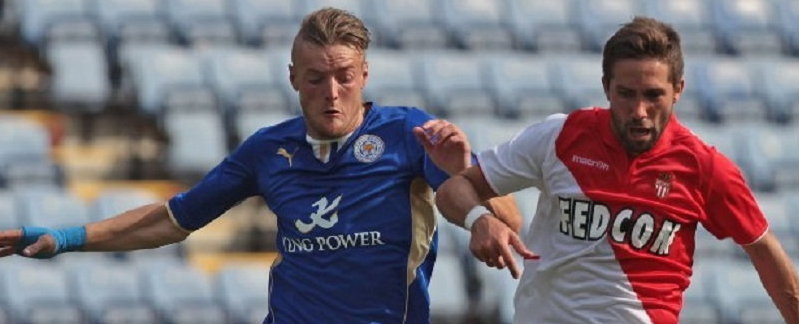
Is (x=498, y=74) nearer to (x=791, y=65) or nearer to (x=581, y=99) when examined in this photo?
(x=581, y=99)

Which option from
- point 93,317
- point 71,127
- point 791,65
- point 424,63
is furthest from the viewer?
point 791,65

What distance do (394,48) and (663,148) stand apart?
31.0 feet

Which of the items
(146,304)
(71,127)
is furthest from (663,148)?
(71,127)

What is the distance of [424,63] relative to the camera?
14.4 meters

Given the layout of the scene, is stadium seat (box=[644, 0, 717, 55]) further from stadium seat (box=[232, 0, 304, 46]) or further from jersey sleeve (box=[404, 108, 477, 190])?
jersey sleeve (box=[404, 108, 477, 190])

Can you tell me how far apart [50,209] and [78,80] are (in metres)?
1.77

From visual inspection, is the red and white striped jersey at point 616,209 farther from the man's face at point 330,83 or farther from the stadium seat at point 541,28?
the stadium seat at point 541,28

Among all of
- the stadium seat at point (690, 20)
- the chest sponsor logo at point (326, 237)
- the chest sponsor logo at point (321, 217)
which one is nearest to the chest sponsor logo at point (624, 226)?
A: the chest sponsor logo at point (326, 237)

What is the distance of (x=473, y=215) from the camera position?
5.38 m

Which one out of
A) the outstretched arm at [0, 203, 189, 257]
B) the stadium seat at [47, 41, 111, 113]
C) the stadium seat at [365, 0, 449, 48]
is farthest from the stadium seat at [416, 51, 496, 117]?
the outstretched arm at [0, 203, 189, 257]

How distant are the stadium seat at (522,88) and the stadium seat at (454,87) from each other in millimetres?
120

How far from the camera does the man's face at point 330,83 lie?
5898 mm

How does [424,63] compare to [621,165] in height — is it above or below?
below

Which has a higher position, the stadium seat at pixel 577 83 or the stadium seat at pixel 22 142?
the stadium seat at pixel 22 142
